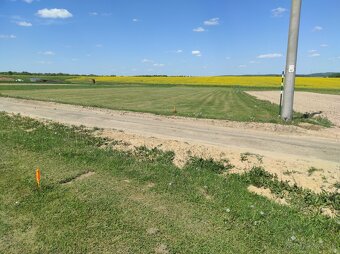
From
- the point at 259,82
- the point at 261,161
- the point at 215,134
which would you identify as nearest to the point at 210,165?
the point at 261,161

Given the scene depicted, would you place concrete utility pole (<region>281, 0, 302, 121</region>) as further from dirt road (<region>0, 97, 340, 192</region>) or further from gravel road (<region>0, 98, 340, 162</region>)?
gravel road (<region>0, 98, 340, 162</region>)

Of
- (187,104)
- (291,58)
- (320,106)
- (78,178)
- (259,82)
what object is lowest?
(259,82)

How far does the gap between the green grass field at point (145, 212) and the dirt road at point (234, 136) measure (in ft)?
6.35

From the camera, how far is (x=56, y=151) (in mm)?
8867

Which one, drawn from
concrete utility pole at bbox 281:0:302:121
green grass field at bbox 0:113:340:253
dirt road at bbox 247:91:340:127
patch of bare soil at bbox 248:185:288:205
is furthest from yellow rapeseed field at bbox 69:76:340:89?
green grass field at bbox 0:113:340:253

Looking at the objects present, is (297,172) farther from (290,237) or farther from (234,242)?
(234,242)

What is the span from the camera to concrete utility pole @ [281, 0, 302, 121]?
15203 millimetres

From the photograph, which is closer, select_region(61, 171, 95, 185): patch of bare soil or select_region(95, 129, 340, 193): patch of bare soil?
select_region(61, 171, 95, 185): patch of bare soil

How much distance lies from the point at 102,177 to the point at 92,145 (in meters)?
2.77

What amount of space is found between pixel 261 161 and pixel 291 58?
9.23 m

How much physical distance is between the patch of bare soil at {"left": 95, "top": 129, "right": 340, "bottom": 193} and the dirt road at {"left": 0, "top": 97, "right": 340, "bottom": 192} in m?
0.03

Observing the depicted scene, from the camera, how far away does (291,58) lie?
15.6 metres

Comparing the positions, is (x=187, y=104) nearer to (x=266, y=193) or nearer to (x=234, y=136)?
(x=234, y=136)

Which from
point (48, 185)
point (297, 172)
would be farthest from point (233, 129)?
point (48, 185)
